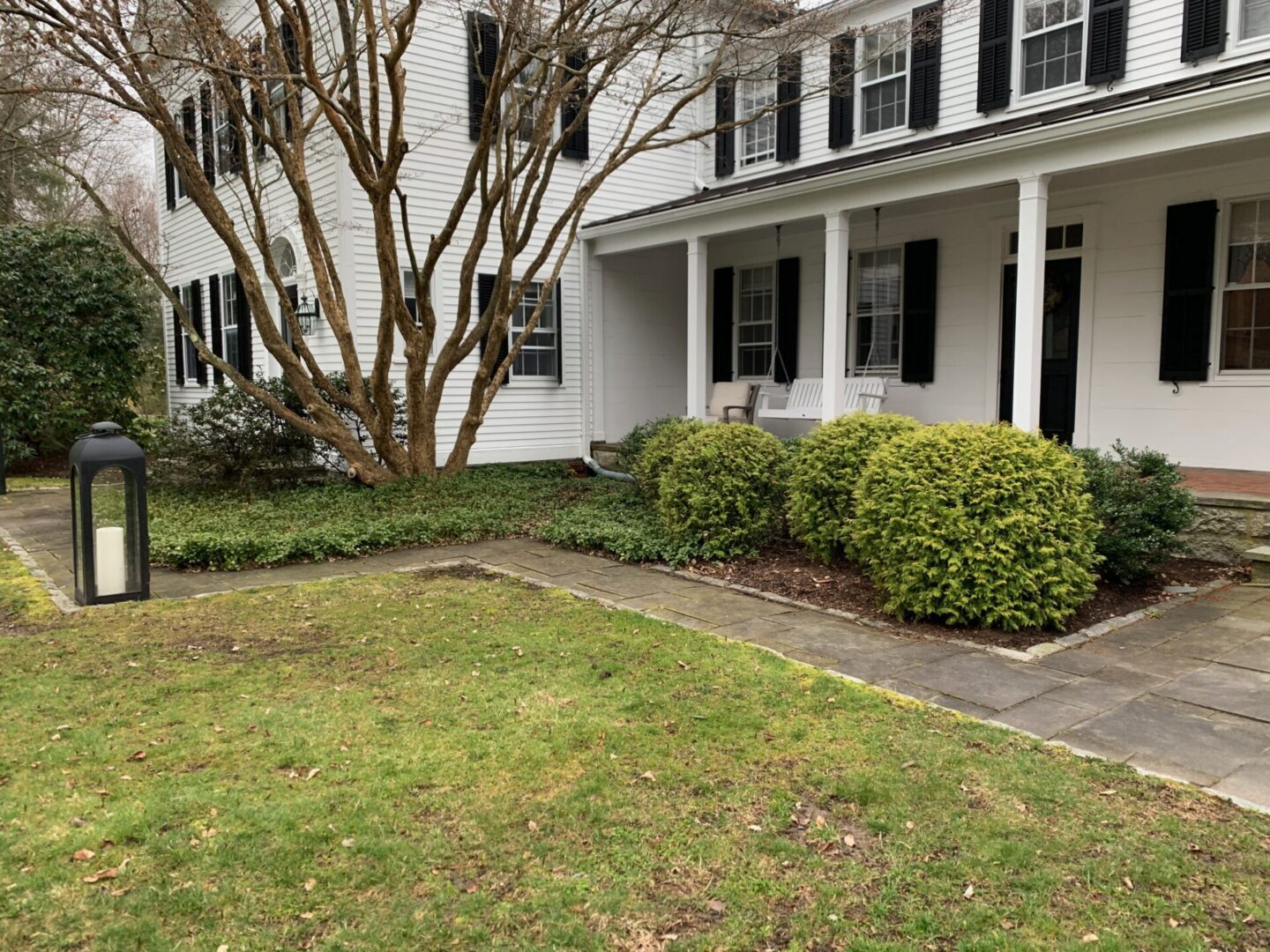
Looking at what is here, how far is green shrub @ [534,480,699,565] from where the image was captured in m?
6.93

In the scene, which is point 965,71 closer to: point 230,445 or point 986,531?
point 986,531

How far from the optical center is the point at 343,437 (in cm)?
967

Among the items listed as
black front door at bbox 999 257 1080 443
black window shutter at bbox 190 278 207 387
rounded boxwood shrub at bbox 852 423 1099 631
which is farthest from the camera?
black window shutter at bbox 190 278 207 387

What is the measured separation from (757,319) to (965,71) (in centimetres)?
399

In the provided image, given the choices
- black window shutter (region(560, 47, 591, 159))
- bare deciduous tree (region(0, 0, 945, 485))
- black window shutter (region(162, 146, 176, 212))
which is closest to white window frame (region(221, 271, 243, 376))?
bare deciduous tree (region(0, 0, 945, 485))

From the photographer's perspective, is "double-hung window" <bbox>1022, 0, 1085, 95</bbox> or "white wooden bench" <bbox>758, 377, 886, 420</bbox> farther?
"white wooden bench" <bbox>758, 377, 886, 420</bbox>

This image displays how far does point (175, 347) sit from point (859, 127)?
12854 mm

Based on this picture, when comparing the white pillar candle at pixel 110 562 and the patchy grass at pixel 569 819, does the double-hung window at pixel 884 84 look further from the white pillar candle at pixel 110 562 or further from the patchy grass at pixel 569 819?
the white pillar candle at pixel 110 562

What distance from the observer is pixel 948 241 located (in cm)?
1026

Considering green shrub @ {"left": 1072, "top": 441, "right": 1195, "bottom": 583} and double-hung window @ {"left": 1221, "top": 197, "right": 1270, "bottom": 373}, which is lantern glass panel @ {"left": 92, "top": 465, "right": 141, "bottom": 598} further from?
double-hung window @ {"left": 1221, "top": 197, "right": 1270, "bottom": 373}

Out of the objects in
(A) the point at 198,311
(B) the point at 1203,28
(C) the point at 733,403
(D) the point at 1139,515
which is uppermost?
(B) the point at 1203,28

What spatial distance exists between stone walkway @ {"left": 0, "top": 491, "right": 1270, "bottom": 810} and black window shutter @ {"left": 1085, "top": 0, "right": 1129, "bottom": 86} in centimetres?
593

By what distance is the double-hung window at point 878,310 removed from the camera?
35.7 ft

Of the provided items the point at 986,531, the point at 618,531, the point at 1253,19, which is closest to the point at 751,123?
the point at 1253,19
